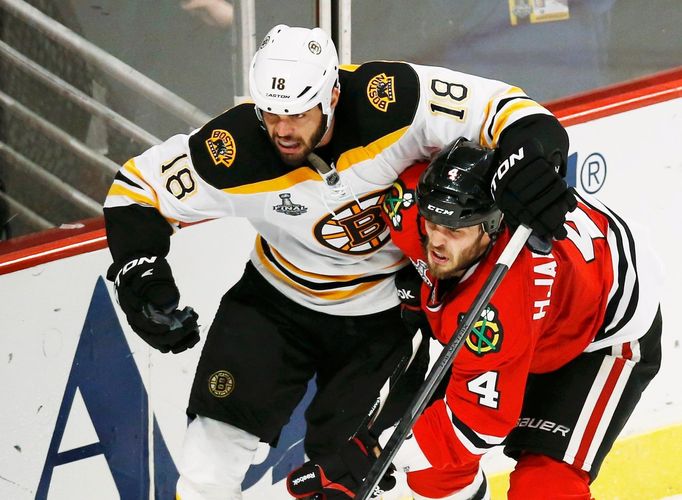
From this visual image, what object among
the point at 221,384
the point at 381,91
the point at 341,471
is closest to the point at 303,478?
the point at 341,471

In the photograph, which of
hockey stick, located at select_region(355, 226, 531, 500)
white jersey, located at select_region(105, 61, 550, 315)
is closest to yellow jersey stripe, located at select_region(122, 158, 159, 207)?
white jersey, located at select_region(105, 61, 550, 315)

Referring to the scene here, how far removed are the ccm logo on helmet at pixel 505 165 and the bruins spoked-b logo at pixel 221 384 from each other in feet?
2.72

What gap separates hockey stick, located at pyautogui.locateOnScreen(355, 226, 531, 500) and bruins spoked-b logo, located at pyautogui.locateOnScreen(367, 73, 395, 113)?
43 centimetres

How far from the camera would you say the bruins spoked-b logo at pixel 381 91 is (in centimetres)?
286

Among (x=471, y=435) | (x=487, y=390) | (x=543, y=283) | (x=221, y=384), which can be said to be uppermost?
(x=543, y=283)

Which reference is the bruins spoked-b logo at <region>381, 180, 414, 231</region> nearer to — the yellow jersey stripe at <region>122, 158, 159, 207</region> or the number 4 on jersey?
the number 4 on jersey

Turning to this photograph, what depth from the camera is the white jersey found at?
286cm

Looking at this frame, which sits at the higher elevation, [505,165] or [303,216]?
[505,165]

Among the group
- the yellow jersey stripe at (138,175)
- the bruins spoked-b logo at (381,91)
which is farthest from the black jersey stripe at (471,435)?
the yellow jersey stripe at (138,175)

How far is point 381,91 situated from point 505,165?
374mm

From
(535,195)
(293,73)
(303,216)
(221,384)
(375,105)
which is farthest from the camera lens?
(221,384)

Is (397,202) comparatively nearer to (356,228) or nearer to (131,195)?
(356,228)

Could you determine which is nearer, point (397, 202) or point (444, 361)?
point (444, 361)

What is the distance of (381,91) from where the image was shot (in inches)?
113
